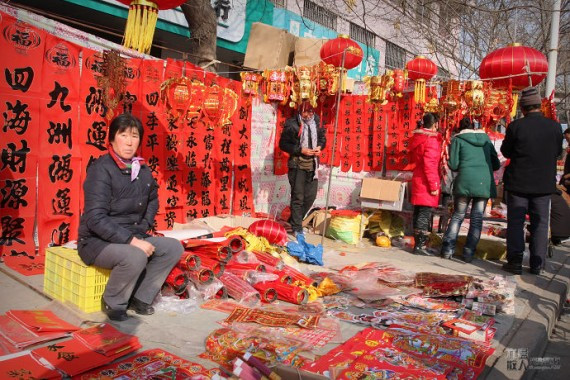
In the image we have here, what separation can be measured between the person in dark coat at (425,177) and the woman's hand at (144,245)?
4.59 metres

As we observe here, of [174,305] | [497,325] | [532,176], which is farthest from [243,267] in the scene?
[532,176]

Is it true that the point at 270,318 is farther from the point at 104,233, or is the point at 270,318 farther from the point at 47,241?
the point at 47,241

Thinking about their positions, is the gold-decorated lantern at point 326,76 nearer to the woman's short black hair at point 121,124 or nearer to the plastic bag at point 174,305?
the woman's short black hair at point 121,124

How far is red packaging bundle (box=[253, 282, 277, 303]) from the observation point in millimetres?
4434

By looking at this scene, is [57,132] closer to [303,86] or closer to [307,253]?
[307,253]

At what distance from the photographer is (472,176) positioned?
6.54 m

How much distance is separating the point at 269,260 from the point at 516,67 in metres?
5.74

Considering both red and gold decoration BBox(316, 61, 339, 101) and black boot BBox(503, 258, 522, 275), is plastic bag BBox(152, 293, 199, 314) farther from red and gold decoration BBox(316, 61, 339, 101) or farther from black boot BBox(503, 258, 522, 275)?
red and gold decoration BBox(316, 61, 339, 101)

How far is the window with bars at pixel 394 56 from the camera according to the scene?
2119 cm

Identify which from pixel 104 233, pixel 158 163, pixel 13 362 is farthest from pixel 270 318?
pixel 158 163

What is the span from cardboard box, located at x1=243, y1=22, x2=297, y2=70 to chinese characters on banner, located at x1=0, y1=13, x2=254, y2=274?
3000 mm

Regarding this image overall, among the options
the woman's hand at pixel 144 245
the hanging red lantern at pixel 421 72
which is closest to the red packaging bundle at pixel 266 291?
the woman's hand at pixel 144 245

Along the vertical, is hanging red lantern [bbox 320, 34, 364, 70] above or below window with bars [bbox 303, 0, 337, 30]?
below

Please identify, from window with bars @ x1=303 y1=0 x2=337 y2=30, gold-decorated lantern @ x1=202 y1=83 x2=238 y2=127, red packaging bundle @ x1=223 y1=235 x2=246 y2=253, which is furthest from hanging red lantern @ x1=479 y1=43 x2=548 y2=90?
window with bars @ x1=303 y1=0 x2=337 y2=30
